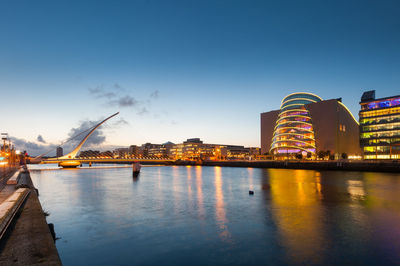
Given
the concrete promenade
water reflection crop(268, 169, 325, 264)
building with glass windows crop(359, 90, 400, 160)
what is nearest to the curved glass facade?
building with glass windows crop(359, 90, 400, 160)

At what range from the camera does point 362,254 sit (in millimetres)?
10562

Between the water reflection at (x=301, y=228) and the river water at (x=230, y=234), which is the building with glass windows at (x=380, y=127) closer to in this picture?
the water reflection at (x=301, y=228)

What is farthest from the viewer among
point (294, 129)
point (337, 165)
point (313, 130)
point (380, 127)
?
point (294, 129)

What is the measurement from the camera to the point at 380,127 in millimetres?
106062

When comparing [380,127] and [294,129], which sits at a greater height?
[294,129]

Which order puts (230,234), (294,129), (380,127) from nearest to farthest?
1. (230,234)
2. (380,127)
3. (294,129)

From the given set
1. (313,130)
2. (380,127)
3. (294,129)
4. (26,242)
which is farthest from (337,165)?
(26,242)

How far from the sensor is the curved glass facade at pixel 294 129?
381ft

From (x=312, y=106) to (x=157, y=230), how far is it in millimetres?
119022

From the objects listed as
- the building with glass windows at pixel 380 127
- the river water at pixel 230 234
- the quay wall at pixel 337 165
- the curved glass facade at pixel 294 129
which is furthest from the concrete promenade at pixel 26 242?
the curved glass facade at pixel 294 129

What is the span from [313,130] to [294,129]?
316 inches

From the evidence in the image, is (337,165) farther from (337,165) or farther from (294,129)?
(294,129)

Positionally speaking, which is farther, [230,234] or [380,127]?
[380,127]

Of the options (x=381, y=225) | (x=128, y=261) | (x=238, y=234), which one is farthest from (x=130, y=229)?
(x=381, y=225)
